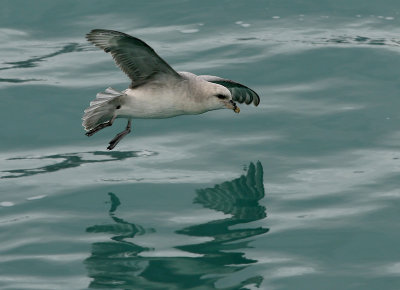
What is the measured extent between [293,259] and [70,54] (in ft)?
23.1

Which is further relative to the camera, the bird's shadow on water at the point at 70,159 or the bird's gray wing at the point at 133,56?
the bird's shadow on water at the point at 70,159

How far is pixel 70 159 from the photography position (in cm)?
1569

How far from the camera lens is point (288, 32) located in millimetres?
19172

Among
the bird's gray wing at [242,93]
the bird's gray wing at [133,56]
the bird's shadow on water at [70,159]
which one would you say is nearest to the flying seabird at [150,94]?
the bird's gray wing at [133,56]

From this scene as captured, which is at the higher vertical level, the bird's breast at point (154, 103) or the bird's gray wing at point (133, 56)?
the bird's gray wing at point (133, 56)

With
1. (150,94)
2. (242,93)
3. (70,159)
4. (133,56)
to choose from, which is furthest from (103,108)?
(242,93)

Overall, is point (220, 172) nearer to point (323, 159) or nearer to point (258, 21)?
point (323, 159)

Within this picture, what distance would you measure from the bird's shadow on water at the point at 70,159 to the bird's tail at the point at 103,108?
6.12 feet

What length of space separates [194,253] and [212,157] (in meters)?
2.62

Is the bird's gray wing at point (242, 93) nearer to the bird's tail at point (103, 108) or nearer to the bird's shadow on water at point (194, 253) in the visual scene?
the bird's shadow on water at point (194, 253)

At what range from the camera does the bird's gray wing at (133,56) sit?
12.8 meters

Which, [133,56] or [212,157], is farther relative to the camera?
[212,157]

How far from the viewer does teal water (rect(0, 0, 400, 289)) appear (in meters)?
13.0

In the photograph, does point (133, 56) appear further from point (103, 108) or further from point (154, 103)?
point (103, 108)
